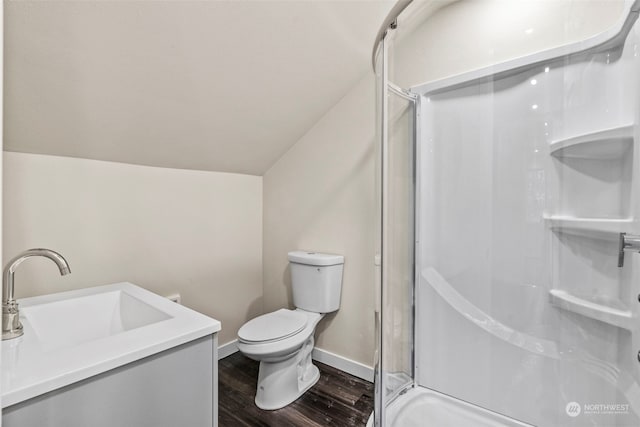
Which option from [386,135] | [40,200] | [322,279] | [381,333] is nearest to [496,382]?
[381,333]

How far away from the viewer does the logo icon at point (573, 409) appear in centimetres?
117

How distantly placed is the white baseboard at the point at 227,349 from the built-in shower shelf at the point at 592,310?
194 cm

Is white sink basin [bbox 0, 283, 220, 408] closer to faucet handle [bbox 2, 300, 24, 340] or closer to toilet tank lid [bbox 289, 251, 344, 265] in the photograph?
faucet handle [bbox 2, 300, 24, 340]

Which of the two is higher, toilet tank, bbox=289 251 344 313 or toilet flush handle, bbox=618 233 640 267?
toilet flush handle, bbox=618 233 640 267

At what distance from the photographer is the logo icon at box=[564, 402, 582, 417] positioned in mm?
1171

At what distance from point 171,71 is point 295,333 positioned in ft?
4.64

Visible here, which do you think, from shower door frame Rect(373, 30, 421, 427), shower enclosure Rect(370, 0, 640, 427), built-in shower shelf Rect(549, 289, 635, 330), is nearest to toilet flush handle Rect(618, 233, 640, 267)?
shower enclosure Rect(370, 0, 640, 427)

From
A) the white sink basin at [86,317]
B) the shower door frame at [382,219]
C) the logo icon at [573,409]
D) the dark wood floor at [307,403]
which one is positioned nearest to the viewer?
the logo icon at [573,409]

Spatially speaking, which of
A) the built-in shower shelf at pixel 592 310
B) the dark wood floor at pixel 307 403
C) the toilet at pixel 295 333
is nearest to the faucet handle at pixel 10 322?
the toilet at pixel 295 333

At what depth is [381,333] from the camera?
4.73 feet

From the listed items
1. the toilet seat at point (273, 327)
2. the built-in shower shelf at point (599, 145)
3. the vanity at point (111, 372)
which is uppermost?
the built-in shower shelf at point (599, 145)

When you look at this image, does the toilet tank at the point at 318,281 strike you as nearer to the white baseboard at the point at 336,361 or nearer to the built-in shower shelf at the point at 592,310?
the white baseboard at the point at 336,361

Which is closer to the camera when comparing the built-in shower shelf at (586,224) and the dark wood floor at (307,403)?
the built-in shower shelf at (586,224)

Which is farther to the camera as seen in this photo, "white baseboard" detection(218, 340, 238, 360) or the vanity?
"white baseboard" detection(218, 340, 238, 360)
